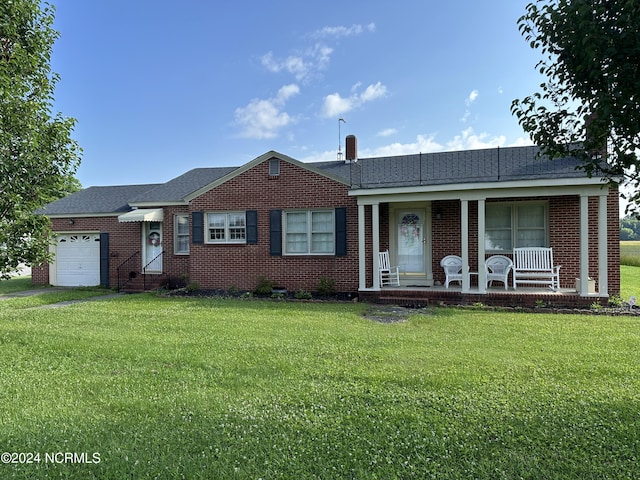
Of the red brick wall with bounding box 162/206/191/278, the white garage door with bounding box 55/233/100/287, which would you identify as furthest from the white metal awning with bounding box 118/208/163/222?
the white garage door with bounding box 55/233/100/287

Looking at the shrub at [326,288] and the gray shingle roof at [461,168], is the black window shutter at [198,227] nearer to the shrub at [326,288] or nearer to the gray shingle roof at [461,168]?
the shrub at [326,288]

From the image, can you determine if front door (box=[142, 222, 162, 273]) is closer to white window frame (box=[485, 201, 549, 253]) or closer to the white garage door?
the white garage door

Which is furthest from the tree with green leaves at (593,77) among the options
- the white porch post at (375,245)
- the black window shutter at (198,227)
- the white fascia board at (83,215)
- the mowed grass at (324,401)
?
the white fascia board at (83,215)

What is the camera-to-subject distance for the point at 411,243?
11.6 metres

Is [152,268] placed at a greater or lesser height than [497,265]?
lesser

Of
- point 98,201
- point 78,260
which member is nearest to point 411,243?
point 98,201

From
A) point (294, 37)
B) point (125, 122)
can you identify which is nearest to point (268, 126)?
point (294, 37)

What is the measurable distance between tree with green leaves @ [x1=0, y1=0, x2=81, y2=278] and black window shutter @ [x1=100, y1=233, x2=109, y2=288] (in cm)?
886

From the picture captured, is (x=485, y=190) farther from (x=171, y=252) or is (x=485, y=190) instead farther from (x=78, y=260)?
(x=78, y=260)

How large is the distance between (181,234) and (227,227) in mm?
2420

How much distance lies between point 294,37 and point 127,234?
9685 mm

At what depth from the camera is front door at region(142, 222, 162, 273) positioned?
537 inches

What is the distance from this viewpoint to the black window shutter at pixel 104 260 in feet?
46.1

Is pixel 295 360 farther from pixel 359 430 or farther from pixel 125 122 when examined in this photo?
pixel 125 122
